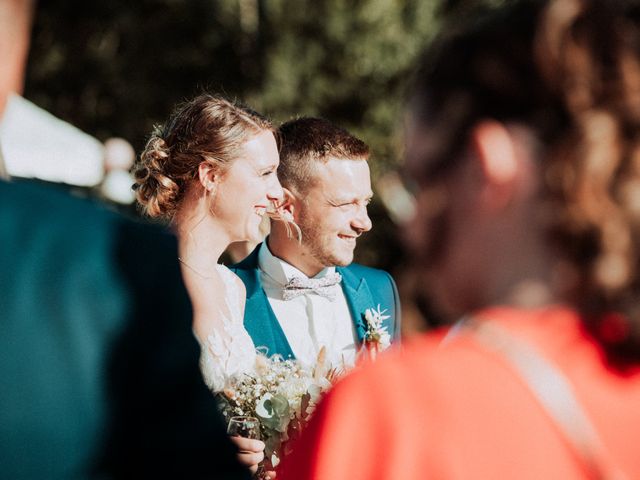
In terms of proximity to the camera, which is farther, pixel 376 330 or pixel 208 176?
pixel 376 330

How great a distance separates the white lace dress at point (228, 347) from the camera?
123 inches

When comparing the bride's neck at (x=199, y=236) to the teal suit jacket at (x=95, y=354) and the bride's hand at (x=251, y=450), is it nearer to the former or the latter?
the bride's hand at (x=251, y=450)

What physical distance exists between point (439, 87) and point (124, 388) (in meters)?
0.64

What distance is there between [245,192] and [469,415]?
8.06 feet

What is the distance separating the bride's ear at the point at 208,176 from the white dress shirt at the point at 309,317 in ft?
1.89

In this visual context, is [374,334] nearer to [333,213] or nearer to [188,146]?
[333,213]

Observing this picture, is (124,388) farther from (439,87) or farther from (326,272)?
(326,272)

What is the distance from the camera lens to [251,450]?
273cm

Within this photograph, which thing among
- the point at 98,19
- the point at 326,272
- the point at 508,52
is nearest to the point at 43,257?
the point at 508,52

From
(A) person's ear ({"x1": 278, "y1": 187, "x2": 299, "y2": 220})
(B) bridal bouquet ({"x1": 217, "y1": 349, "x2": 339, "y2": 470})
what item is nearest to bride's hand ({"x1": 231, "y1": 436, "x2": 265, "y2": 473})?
(B) bridal bouquet ({"x1": 217, "y1": 349, "x2": 339, "y2": 470})

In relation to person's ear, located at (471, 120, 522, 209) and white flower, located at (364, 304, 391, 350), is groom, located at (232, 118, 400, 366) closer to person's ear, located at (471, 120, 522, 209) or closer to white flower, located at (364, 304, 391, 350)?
white flower, located at (364, 304, 391, 350)

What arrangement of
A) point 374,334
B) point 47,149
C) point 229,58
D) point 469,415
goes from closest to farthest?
point 469,415 < point 374,334 < point 47,149 < point 229,58

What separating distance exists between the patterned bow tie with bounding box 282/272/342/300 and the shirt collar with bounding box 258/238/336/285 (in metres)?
0.03

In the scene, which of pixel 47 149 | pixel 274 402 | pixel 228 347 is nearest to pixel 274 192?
pixel 228 347
